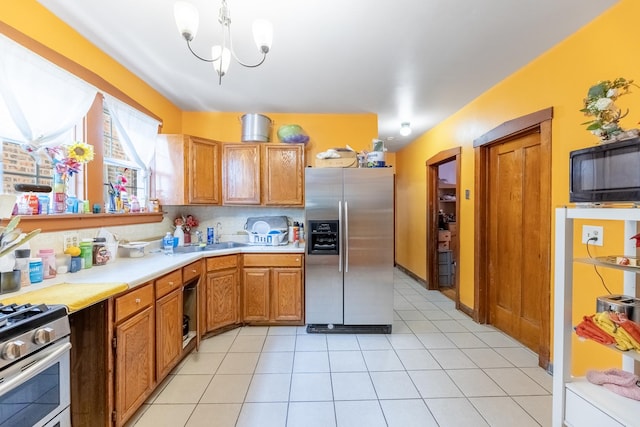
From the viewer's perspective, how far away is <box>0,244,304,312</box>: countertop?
1.37 m

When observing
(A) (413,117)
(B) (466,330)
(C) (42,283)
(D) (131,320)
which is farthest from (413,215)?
(C) (42,283)

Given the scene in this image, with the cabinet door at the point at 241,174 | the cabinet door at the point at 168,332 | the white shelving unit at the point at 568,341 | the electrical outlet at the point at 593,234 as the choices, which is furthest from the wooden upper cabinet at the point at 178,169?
the electrical outlet at the point at 593,234

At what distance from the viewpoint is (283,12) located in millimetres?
1842

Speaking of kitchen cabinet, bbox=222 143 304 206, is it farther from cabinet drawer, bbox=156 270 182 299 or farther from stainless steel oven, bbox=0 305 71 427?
stainless steel oven, bbox=0 305 71 427

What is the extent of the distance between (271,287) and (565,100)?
3.07m

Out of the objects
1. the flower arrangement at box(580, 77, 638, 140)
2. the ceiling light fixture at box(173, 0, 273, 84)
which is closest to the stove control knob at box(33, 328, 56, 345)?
the ceiling light fixture at box(173, 0, 273, 84)

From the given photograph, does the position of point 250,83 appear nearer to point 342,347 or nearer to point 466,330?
point 342,347

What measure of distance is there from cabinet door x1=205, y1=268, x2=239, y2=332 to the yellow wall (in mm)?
2751

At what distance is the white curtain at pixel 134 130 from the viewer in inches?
97.1

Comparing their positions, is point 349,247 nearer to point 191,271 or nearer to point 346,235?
point 346,235

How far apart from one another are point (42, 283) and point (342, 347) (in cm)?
230

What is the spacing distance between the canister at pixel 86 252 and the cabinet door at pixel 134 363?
0.59 metres

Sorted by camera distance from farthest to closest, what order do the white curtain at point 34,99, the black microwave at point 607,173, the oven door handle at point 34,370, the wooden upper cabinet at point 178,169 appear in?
the wooden upper cabinet at point 178,169
the white curtain at point 34,99
the black microwave at point 607,173
the oven door handle at point 34,370

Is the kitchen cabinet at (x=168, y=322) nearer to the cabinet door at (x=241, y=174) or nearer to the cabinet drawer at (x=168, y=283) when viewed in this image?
the cabinet drawer at (x=168, y=283)
